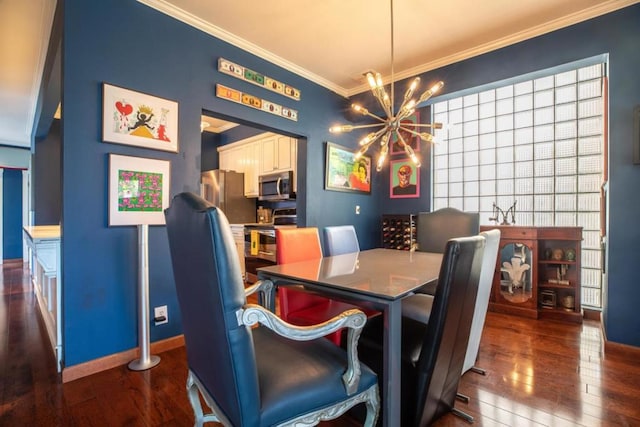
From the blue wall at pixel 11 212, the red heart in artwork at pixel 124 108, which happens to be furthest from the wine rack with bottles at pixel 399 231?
the blue wall at pixel 11 212

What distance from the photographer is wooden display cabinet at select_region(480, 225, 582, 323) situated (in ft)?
9.65

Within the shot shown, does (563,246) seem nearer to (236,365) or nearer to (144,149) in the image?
(236,365)

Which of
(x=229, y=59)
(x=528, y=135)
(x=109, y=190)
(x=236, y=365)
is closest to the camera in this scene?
(x=236, y=365)

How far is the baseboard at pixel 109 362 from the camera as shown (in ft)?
5.99

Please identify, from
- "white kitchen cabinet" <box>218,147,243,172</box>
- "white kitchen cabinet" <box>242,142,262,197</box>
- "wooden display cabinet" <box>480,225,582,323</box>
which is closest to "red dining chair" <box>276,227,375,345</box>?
"wooden display cabinet" <box>480,225,582,323</box>

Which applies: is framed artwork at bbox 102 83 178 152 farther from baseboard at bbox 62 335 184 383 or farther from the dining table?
baseboard at bbox 62 335 184 383

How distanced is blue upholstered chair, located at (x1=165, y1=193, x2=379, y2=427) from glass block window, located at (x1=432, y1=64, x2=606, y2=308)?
264cm

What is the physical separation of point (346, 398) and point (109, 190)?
6.51 ft

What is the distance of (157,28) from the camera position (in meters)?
2.24

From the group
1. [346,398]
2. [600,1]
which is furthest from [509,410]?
[600,1]

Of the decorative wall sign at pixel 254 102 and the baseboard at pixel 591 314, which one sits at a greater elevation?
the decorative wall sign at pixel 254 102

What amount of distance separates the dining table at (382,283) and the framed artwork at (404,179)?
7.09ft

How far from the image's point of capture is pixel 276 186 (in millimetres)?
4480

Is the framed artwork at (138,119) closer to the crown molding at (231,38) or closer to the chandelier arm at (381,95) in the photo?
the crown molding at (231,38)
